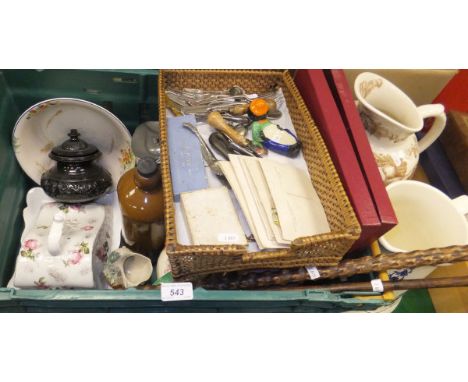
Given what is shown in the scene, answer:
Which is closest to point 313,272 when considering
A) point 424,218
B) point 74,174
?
point 424,218

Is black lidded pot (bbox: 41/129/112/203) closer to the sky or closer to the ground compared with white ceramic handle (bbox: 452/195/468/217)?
closer to the sky

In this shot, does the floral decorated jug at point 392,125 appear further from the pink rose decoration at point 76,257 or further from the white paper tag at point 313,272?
the pink rose decoration at point 76,257

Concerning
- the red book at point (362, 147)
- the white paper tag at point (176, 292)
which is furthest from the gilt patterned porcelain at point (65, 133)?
the red book at point (362, 147)

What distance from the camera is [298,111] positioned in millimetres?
943

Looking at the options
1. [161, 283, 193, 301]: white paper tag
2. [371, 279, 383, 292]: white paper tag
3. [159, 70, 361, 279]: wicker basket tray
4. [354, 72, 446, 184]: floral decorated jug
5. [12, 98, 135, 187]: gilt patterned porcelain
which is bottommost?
[371, 279, 383, 292]: white paper tag

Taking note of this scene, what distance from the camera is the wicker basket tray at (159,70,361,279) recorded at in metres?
0.67

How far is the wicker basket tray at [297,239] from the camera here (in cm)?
67

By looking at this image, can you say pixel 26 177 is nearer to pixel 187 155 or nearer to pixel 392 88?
pixel 187 155

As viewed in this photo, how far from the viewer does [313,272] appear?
784 mm

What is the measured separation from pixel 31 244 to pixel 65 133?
1.05 feet

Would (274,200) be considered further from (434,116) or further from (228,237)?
(434,116)

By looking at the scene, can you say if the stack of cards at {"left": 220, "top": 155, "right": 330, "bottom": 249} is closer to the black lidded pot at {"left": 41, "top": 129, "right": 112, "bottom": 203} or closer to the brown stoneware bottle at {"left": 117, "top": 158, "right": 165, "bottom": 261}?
the brown stoneware bottle at {"left": 117, "top": 158, "right": 165, "bottom": 261}

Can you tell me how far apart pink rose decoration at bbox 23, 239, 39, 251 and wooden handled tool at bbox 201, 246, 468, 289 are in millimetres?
419

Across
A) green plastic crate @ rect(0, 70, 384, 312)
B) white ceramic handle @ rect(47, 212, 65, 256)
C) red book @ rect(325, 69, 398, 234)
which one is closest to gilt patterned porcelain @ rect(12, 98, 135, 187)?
green plastic crate @ rect(0, 70, 384, 312)
